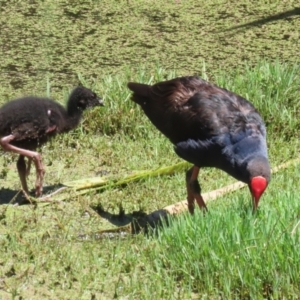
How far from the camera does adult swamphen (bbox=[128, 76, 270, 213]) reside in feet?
16.6

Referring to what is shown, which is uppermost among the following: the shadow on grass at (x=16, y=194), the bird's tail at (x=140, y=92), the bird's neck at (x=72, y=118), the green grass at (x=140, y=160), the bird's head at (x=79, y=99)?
the bird's tail at (x=140, y=92)

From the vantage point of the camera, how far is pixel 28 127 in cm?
564

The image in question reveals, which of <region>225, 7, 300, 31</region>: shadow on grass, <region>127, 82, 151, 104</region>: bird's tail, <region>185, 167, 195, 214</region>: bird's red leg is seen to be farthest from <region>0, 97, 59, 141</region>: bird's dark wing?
<region>225, 7, 300, 31</region>: shadow on grass

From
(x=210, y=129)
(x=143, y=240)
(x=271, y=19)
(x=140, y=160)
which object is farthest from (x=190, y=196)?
(x=271, y=19)

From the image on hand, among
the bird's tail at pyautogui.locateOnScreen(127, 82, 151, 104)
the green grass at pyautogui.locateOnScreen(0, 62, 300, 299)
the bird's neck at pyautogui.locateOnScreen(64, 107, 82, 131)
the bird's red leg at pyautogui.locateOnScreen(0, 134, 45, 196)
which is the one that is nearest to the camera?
the green grass at pyautogui.locateOnScreen(0, 62, 300, 299)

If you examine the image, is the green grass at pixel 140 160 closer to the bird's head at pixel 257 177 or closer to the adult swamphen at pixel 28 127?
the bird's head at pixel 257 177

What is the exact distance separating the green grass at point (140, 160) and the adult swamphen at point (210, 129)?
20 cm

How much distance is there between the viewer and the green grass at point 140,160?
173 inches

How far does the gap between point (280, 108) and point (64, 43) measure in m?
2.33

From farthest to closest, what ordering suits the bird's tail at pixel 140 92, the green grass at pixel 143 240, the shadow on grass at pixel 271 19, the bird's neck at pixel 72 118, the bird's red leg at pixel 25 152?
the shadow on grass at pixel 271 19, the bird's neck at pixel 72 118, the bird's tail at pixel 140 92, the bird's red leg at pixel 25 152, the green grass at pixel 143 240

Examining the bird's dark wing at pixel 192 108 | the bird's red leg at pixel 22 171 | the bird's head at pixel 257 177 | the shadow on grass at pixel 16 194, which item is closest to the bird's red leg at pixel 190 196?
the bird's dark wing at pixel 192 108

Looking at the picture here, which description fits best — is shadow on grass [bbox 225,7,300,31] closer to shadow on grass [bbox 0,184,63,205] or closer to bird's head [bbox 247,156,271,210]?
shadow on grass [bbox 0,184,63,205]

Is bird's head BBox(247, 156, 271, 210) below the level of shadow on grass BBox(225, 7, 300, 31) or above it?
above

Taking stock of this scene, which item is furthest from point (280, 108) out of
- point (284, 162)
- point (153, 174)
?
point (153, 174)
